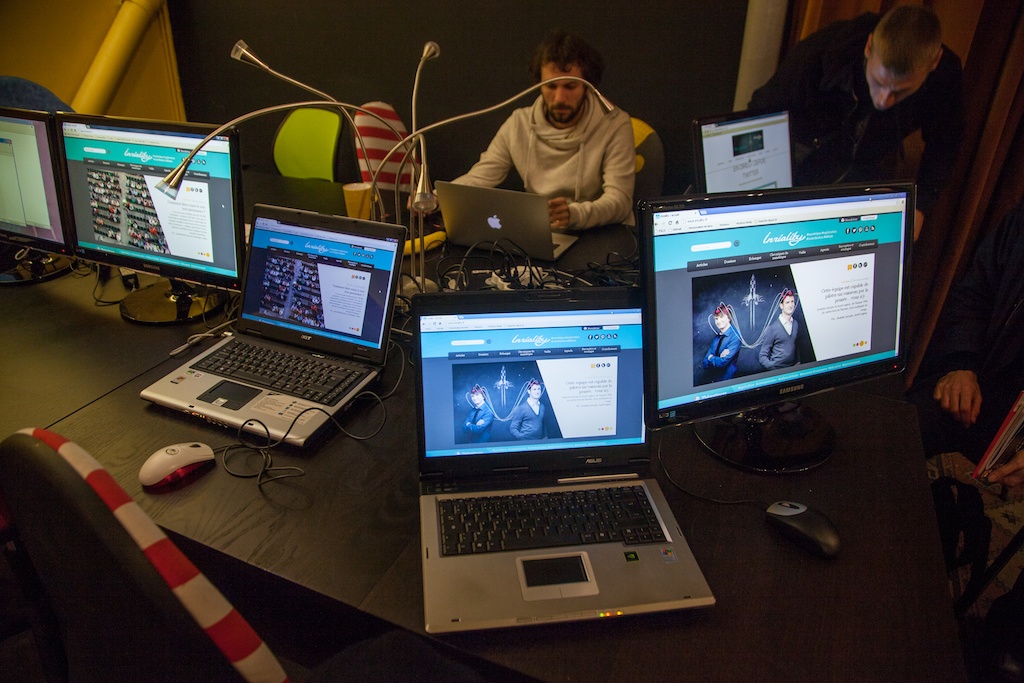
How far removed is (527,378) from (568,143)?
168 centimetres

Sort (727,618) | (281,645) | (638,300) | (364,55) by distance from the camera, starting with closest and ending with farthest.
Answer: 1. (727,618)
2. (638,300)
3. (281,645)
4. (364,55)

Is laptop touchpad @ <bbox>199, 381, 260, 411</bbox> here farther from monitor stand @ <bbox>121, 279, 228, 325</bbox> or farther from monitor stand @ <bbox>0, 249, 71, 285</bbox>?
monitor stand @ <bbox>0, 249, 71, 285</bbox>

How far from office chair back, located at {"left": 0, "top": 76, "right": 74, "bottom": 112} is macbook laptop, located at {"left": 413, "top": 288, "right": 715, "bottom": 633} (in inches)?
80.2

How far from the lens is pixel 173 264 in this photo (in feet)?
4.70

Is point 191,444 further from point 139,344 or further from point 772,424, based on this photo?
point 772,424

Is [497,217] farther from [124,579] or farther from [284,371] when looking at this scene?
[124,579]

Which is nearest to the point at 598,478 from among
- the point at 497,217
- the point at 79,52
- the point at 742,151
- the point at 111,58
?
the point at 497,217

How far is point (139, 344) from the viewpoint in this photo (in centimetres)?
140

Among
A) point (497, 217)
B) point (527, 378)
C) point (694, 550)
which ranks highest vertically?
point (497, 217)

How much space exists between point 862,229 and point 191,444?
1.18 m

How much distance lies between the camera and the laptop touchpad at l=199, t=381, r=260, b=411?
3.75 ft

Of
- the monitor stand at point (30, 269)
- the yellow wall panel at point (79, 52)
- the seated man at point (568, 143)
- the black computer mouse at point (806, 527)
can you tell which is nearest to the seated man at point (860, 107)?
the seated man at point (568, 143)

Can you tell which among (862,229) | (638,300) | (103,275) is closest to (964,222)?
(862,229)

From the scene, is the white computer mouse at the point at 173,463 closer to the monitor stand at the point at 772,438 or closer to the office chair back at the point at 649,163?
the monitor stand at the point at 772,438
